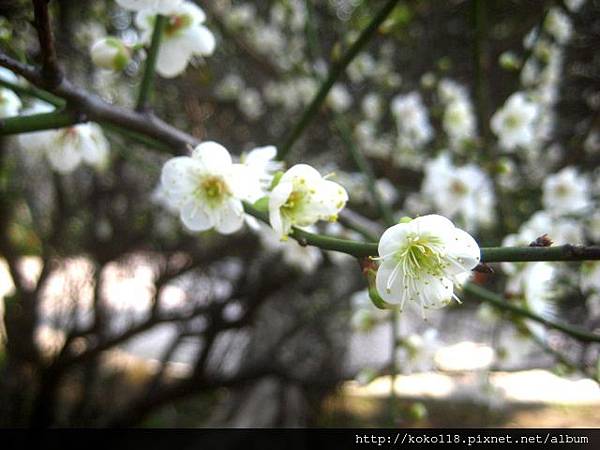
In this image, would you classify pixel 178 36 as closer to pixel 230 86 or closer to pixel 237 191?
pixel 237 191

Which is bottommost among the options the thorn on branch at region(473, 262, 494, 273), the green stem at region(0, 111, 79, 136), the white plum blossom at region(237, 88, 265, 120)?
the thorn on branch at region(473, 262, 494, 273)

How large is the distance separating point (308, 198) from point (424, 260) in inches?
5.9

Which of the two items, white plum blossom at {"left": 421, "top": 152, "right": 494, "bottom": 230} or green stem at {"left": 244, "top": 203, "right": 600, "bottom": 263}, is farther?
white plum blossom at {"left": 421, "top": 152, "right": 494, "bottom": 230}

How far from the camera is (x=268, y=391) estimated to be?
2986 mm

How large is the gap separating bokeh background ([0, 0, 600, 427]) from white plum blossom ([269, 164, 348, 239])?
0.61 metres

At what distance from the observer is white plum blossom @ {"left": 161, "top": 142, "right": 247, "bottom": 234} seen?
644mm

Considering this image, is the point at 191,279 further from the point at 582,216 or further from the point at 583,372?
the point at 583,372

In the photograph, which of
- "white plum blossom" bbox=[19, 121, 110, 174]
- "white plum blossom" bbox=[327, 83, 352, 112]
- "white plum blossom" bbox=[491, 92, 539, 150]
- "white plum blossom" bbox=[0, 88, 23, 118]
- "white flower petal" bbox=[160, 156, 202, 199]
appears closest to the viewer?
"white flower petal" bbox=[160, 156, 202, 199]

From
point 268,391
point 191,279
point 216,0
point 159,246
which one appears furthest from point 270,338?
point 216,0

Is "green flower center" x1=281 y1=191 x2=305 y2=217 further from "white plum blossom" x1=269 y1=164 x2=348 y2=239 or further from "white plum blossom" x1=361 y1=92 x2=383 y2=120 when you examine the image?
"white plum blossom" x1=361 y1=92 x2=383 y2=120

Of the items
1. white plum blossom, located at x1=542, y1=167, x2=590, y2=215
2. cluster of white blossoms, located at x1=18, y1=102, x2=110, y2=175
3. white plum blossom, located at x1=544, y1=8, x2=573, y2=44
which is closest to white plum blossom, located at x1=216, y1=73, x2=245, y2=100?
white plum blossom, located at x1=544, y1=8, x2=573, y2=44

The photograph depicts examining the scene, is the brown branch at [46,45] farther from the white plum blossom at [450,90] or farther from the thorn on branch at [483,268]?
the white plum blossom at [450,90]

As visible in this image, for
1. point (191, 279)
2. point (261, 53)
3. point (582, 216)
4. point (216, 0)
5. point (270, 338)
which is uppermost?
point (216, 0)

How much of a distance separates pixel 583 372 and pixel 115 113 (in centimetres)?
90
